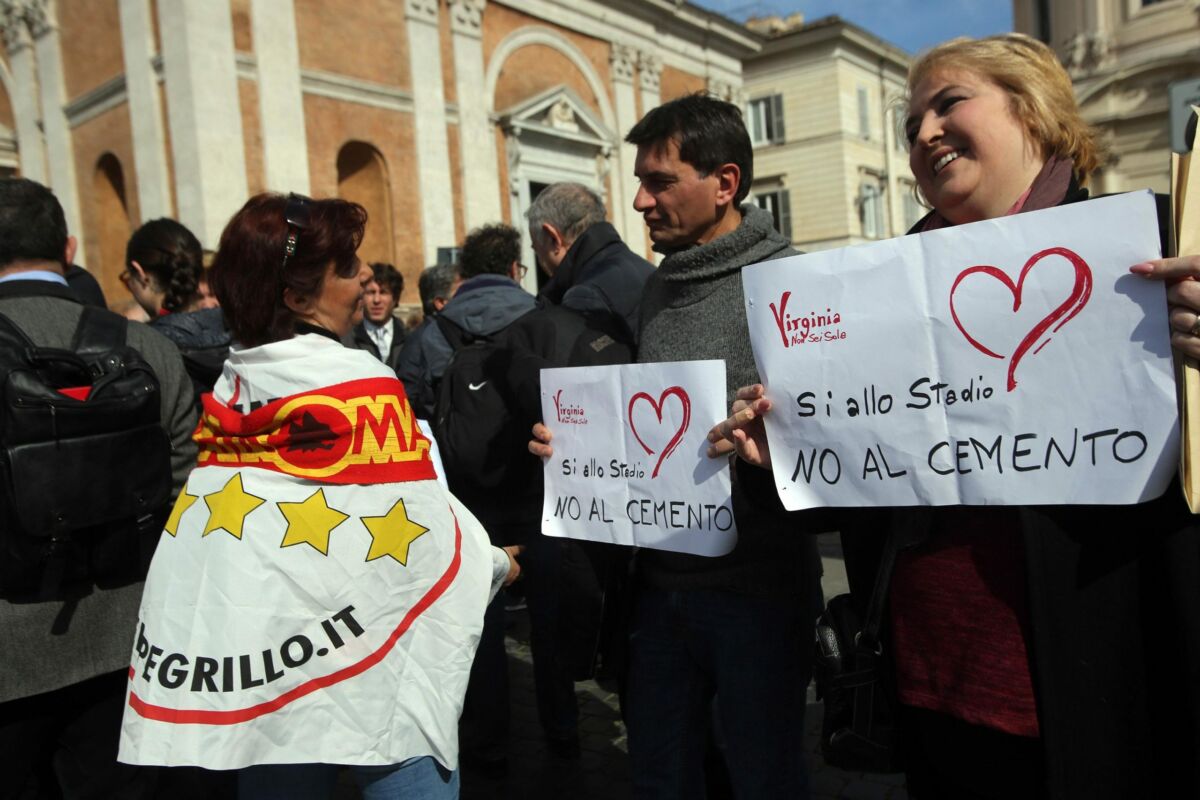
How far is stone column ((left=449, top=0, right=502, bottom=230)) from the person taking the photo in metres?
18.4

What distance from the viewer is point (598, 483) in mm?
2328

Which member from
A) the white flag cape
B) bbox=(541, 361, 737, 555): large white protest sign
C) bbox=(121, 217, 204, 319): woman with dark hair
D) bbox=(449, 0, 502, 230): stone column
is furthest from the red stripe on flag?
bbox=(449, 0, 502, 230): stone column

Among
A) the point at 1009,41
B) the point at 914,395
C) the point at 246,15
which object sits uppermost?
the point at 246,15

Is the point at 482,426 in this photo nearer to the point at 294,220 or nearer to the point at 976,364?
the point at 294,220

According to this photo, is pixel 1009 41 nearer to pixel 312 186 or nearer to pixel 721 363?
pixel 721 363

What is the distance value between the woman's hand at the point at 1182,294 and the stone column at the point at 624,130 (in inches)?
838

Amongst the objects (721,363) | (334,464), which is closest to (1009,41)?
(721,363)

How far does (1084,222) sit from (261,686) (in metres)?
1.77

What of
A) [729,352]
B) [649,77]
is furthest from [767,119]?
[729,352]

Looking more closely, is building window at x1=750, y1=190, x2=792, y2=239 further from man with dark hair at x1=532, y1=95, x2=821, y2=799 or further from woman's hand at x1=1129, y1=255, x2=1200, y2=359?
woman's hand at x1=1129, y1=255, x2=1200, y2=359

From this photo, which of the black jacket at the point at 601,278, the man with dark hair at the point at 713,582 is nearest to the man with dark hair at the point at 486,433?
the black jacket at the point at 601,278

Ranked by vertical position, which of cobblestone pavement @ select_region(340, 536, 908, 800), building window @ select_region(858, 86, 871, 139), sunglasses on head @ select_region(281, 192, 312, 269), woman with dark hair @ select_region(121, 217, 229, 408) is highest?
building window @ select_region(858, 86, 871, 139)

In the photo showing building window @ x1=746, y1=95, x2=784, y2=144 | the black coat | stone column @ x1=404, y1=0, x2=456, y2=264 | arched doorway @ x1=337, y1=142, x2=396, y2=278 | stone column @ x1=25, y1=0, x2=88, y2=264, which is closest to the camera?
the black coat

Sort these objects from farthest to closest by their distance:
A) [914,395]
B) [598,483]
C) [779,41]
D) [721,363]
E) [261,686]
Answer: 1. [779,41]
2. [598,483]
3. [721,363]
4. [261,686]
5. [914,395]
